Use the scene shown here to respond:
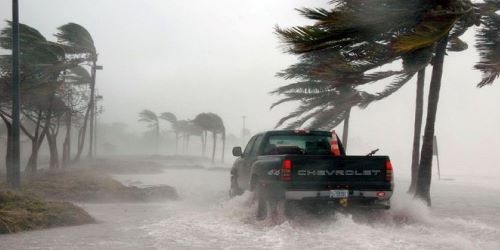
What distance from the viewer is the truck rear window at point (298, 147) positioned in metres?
10.9

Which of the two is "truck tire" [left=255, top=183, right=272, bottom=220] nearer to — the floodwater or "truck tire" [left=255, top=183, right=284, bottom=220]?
"truck tire" [left=255, top=183, right=284, bottom=220]

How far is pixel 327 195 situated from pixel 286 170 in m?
0.82

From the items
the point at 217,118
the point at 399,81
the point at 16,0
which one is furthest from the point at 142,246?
the point at 217,118

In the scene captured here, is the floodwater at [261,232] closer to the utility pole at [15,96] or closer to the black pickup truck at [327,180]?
the black pickup truck at [327,180]

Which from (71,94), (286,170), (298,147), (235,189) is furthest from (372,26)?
(71,94)

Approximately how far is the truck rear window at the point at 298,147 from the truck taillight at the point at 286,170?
6.70ft

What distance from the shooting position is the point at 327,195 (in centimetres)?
887

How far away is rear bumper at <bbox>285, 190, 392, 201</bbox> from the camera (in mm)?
8781

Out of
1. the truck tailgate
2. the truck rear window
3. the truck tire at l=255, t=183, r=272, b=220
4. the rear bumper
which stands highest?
the truck rear window

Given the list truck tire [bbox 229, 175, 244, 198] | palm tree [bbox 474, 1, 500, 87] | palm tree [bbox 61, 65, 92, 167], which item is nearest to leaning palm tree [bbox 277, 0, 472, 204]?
palm tree [bbox 474, 1, 500, 87]

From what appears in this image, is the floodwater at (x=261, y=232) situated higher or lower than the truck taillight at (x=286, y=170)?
lower

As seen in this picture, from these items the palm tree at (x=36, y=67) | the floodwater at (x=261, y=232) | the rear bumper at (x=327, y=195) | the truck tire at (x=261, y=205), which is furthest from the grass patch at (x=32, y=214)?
the palm tree at (x=36, y=67)

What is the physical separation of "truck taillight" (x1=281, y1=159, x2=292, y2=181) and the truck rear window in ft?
6.70

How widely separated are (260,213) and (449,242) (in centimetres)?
331
